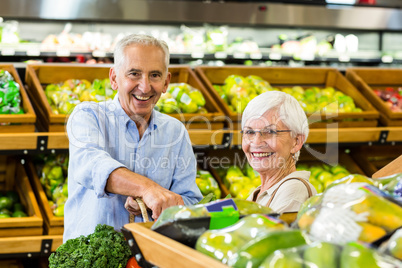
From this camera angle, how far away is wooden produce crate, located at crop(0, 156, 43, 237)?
10.3 ft

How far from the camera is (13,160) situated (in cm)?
363

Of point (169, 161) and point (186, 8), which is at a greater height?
point (186, 8)

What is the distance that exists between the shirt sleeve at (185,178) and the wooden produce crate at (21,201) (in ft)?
4.16

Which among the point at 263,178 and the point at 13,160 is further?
the point at 13,160

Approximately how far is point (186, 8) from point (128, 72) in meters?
5.76

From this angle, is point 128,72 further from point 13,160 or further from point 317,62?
point 317,62

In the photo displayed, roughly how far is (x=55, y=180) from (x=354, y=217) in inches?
112

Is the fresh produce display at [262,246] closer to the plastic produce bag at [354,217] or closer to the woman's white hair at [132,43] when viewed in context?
the plastic produce bag at [354,217]

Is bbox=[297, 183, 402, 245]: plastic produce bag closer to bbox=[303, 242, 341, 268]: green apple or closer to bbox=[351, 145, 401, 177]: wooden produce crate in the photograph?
bbox=[303, 242, 341, 268]: green apple

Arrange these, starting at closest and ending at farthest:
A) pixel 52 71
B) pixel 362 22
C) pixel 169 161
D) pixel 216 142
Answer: pixel 169 161 → pixel 216 142 → pixel 52 71 → pixel 362 22

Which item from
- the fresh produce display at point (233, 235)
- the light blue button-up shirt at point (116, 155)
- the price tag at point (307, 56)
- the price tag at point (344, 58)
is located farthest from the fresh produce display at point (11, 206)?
the price tag at point (344, 58)

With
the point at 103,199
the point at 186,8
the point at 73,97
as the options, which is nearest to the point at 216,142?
the point at 73,97

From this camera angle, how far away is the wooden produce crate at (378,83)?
12.8 feet

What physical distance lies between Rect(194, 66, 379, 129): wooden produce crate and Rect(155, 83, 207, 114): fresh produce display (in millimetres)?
167
